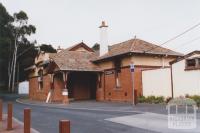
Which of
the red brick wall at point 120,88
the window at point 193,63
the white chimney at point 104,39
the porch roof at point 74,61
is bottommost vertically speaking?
the red brick wall at point 120,88

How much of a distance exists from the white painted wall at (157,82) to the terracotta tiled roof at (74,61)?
665cm

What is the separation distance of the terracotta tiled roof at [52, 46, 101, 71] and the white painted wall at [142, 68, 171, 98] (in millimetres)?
6655

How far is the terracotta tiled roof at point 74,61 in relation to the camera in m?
31.4

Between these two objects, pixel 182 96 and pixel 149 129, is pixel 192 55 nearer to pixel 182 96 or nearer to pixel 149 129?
pixel 182 96

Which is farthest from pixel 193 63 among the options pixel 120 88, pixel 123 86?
pixel 120 88

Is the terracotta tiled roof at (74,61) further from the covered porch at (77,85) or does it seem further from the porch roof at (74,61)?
the covered porch at (77,85)

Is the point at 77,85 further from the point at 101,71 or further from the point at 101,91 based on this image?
the point at 101,71

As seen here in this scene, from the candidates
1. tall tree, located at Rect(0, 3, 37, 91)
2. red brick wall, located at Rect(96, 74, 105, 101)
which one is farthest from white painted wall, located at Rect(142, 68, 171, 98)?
tall tree, located at Rect(0, 3, 37, 91)

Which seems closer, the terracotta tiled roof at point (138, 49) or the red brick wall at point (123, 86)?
the red brick wall at point (123, 86)

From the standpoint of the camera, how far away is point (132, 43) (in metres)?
31.0

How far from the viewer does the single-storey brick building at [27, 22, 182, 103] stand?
28609mm

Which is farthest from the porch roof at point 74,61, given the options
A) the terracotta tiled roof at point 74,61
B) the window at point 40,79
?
the window at point 40,79

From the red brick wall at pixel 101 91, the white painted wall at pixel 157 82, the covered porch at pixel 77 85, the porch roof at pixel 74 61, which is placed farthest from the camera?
the covered porch at pixel 77 85

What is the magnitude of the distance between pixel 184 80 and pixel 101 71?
1099 centimetres
